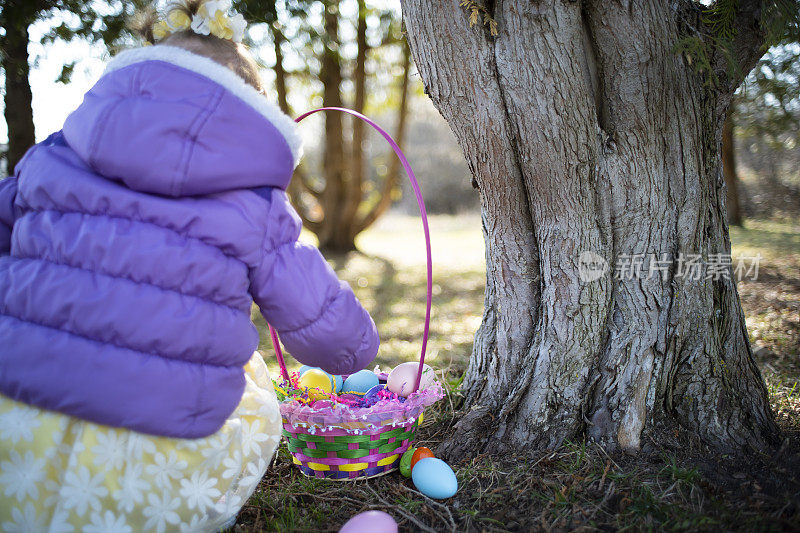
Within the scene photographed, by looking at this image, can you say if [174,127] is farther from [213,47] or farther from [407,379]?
[407,379]

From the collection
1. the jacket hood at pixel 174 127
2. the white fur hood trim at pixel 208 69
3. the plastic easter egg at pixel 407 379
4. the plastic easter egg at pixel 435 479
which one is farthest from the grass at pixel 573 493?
the white fur hood trim at pixel 208 69

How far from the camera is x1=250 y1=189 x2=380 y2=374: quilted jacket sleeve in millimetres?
1605

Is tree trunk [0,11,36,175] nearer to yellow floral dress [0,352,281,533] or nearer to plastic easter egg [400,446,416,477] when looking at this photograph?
yellow floral dress [0,352,281,533]

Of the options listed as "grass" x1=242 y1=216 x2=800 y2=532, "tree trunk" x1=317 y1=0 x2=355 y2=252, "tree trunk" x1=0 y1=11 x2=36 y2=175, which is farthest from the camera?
"tree trunk" x1=317 y1=0 x2=355 y2=252

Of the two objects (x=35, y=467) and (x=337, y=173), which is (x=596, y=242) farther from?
(x=337, y=173)

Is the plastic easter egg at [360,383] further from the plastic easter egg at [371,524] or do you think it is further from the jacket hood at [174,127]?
the jacket hood at [174,127]

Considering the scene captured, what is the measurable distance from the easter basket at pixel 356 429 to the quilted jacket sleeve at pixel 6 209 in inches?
35.0

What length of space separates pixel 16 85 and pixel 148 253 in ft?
7.90

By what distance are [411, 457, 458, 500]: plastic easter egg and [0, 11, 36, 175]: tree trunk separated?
8.80 ft

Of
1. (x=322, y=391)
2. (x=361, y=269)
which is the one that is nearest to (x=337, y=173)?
(x=361, y=269)

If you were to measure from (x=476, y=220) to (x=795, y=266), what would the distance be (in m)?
7.35

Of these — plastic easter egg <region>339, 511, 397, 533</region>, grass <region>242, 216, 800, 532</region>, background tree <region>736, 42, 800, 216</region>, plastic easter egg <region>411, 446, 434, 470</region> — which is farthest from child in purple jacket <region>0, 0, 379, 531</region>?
background tree <region>736, 42, 800, 216</region>

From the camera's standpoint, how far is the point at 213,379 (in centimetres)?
154

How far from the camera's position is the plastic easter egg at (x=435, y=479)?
77.5 inches
